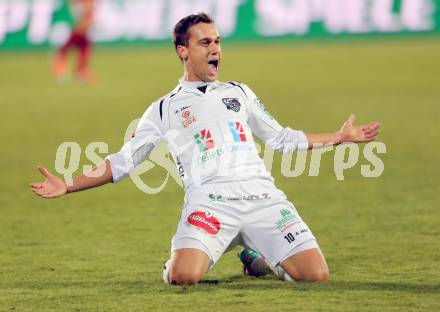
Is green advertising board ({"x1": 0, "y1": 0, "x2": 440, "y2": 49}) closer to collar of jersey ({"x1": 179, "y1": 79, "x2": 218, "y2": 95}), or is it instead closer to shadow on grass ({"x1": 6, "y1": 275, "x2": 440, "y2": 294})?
collar of jersey ({"x1": 179, "y1": 79, "x2": 218, "y2": 95})

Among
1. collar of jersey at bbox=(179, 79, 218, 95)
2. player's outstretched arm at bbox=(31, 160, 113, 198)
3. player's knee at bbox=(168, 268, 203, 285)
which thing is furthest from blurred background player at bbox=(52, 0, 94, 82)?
player's knee at bbox=(168, 268, 203, 285)

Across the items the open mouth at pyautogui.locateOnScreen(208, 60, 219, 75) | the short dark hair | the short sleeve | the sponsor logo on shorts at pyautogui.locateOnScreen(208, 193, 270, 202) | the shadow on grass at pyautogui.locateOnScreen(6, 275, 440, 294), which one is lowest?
the shadow on grass at pyautogui.locateOnScreen(6, 275, 440, 294)

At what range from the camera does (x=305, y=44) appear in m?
27.0

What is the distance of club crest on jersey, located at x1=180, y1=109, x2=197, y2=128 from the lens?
656 cm

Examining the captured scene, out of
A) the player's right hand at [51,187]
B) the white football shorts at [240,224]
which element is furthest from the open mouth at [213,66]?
the player's right hand at [51,187]

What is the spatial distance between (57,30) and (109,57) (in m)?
1.48

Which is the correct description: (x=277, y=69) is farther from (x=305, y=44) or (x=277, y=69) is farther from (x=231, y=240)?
(x=231, y=240)

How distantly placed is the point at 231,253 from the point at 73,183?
1.49 m

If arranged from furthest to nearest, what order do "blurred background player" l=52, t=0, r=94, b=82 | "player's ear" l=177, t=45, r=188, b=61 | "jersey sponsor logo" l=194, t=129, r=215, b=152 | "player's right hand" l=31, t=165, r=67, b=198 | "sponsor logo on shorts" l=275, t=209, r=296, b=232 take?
"blurred background player" l=52, t=0, r=94, b=82 < "player's ear" l=177, t=45, r=188, b=61 < "jersey sponsor logo" l=194, t=129, r=215, b=152 < "sponsor logo on shorts" l=275, t=209, r=296, b=232 < "player's right hand" l=31, t=165, r=67, b=198

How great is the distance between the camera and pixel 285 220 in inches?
253

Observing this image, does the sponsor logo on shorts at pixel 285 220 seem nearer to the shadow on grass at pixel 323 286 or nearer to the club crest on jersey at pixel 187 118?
the shadow on grass at pixel 323 286

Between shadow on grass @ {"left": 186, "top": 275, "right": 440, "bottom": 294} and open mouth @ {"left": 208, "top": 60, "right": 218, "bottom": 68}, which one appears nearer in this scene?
shadow on grass @ {"left": 186, "top": 275, "right": 440, "bottom": 294}

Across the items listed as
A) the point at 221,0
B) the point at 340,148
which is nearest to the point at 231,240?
the point at 340,148

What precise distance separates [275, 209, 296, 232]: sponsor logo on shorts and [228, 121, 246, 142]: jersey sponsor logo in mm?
494
